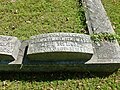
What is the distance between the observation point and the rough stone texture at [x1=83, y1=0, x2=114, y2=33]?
5.48 metres

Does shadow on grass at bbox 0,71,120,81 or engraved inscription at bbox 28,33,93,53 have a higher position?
engraved inscription at bbox 28,33,93,53

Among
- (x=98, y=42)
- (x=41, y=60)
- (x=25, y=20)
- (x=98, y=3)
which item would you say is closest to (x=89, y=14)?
(x=98, y=3)

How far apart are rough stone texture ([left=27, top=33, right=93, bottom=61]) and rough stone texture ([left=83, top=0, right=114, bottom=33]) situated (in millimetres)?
918

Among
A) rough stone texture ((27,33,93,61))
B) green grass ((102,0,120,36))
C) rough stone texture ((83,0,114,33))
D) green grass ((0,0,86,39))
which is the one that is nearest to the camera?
rough stone texture ((27,33,93,61))

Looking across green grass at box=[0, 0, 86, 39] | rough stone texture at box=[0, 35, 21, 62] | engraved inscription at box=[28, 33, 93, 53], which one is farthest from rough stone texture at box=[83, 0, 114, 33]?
rough stone texture at box=[0, 35, 21, 62]

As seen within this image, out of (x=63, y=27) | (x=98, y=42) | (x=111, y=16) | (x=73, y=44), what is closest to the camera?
(x=73, y=44)

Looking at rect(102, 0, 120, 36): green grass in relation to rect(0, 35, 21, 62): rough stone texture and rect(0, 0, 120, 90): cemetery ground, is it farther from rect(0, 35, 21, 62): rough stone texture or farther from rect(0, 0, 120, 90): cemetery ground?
rect(0, 35, 21, 62): rough stone texture

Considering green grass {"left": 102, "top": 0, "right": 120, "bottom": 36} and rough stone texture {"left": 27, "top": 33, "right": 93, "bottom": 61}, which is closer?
rough stone texture {"left": 27, "top": 33, "right": 93, "bottom": 61}

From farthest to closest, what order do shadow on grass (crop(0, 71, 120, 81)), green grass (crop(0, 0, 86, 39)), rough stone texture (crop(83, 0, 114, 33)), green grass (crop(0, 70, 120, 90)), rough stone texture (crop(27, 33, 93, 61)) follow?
green grass (crop(0, 0, 86, 39))
rough stone texture (crop(83, 0, 114, 33))
shadow on grass (crop(0, 71, 120, 81))
green grass (crop(0, 70, 120, 90))
rough stone texture (crop(27, 33, 93, 61))

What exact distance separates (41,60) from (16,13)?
2.37 meters

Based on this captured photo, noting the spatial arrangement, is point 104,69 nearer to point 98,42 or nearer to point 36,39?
point 98,42

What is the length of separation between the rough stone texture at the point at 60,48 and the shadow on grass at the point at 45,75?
39 cm

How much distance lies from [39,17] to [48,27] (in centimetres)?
53

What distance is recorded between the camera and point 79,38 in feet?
15.3
